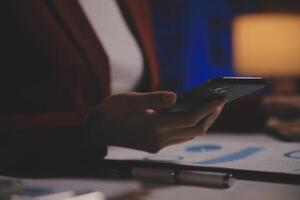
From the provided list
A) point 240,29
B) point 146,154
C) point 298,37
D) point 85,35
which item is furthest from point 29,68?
point 298,37

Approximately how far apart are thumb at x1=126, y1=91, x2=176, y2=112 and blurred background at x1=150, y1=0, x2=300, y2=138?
1.14 m

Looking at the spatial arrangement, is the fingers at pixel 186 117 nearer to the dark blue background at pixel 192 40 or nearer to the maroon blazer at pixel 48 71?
the maroon blazer at pixel 48 71

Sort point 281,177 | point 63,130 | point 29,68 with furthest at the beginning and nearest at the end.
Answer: point 29,68
point 63,130
point 281,177

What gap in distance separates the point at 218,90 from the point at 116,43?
511 mm

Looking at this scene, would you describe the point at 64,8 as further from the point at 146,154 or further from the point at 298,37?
the point at 298,37

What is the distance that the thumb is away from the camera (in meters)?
0.55

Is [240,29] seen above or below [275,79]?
above

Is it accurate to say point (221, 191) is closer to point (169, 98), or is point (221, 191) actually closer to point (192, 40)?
point (169, 98)

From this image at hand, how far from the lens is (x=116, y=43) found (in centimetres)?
101

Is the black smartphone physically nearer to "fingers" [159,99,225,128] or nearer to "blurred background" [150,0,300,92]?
"fingers" [159,99,225,128]

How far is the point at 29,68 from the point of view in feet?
2.36

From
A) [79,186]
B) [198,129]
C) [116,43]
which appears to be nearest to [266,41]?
[116,43]

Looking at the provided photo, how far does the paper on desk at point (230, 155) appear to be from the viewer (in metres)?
0.53

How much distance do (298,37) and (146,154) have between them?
128cm
